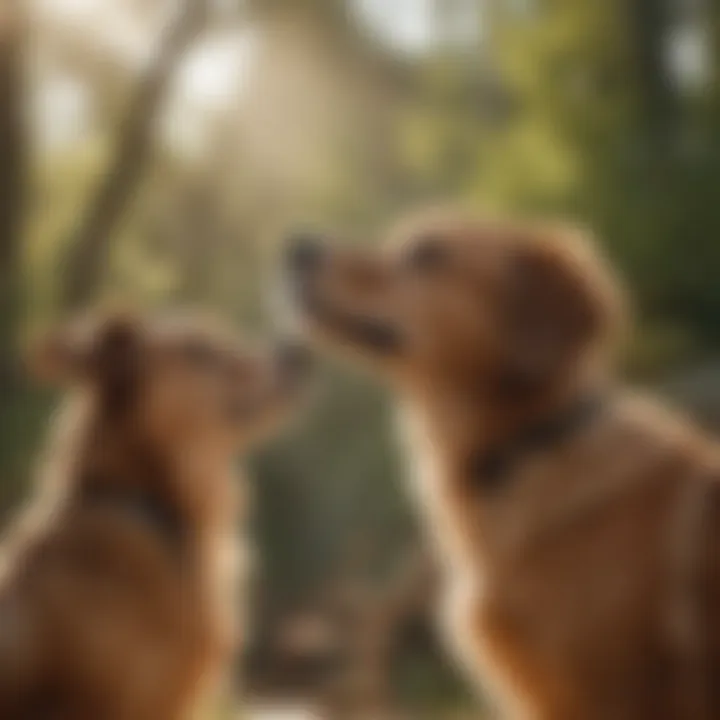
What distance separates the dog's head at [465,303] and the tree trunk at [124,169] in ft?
1.35

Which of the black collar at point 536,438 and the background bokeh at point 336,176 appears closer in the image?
the black collar at point 536,438

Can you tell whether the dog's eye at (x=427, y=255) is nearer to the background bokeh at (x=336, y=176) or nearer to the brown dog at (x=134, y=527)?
the brown dog at (x=134, y=527)

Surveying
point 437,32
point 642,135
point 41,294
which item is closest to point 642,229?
point 642,135

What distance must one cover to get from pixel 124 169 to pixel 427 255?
1.85 ft

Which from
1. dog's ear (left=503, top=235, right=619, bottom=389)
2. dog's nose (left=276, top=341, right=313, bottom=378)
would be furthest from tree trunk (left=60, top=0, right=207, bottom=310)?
dog's ear (left=503, top=235, right=619, bottom=389)

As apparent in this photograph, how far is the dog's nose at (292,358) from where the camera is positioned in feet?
6.18

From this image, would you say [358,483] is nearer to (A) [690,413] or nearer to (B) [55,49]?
(A) [690,413]

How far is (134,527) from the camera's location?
5.84 feet

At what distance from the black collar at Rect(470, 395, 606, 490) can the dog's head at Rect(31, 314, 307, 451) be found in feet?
0.93

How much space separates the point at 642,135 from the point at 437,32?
357 mm

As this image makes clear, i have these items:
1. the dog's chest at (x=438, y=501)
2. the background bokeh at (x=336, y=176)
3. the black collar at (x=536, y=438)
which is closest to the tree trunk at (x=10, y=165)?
the background bokeh at (x=336, y=176)

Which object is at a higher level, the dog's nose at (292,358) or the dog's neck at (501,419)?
the dog's nose at (292,358)

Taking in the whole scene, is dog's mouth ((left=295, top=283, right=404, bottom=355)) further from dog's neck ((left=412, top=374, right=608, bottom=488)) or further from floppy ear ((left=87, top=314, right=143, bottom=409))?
floppy ear ((left=87, top=314, right=143, bottom=409))

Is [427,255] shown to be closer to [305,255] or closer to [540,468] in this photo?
[305,255]
